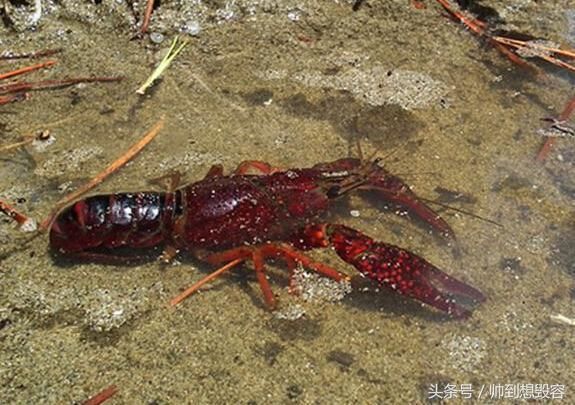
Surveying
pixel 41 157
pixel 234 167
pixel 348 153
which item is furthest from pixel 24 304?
pixel 348 153

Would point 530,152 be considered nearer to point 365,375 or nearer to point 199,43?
point 365,375

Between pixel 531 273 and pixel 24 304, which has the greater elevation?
pixel 531 273

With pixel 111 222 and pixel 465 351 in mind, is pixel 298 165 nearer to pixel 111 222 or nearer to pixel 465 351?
pixel 111 222

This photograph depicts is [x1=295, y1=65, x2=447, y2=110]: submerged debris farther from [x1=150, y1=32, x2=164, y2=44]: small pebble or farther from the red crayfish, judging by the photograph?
[x1=150, y1=32, x2=164, y2=44]: small pebble

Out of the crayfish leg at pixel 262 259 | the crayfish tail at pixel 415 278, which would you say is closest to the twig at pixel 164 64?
the crayfish leg at pixel 262 259

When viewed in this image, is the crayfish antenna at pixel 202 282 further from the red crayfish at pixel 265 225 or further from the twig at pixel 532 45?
the twig at pixel 532 45

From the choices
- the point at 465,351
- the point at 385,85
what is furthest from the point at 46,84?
the point at 465,351

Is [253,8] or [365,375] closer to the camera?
[365,375]
